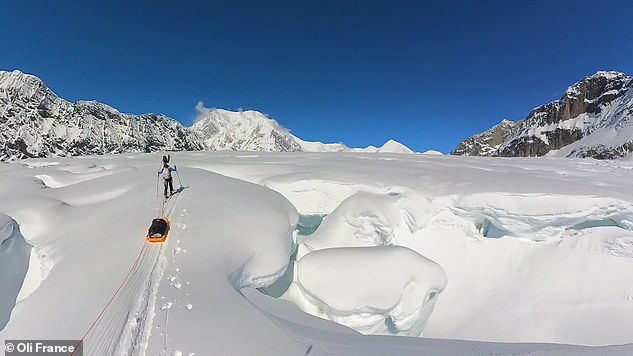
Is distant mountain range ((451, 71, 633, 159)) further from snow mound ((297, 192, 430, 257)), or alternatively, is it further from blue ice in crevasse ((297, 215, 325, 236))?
blue ice in crevasse ((297, 215, 325, 236))

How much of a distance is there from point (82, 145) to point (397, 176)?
18401 cm

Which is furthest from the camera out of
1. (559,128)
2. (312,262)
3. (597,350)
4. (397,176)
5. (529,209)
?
(559,128)

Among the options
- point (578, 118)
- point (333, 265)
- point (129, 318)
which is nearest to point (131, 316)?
point (129, 318)

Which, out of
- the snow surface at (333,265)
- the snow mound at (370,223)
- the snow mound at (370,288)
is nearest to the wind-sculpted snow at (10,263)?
the snow surface at (333,265)

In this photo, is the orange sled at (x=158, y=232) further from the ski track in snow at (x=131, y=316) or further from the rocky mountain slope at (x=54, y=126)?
the rocky mountain slope at (x=54, y=126)

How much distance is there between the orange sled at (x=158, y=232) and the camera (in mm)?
8773

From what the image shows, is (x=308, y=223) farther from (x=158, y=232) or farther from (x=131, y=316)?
(x=131, y=316)

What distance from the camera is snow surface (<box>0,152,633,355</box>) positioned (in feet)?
19.5

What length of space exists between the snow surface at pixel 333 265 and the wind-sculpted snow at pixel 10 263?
68 millimetres

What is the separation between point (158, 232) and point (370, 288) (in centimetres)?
579

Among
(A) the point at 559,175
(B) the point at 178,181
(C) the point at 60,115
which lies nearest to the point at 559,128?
(A) the point at 559,175

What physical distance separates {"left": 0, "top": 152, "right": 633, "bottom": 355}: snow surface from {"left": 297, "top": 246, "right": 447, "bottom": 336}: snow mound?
0.04 m

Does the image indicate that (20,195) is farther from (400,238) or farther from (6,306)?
(400,238)

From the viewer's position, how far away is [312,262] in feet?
33.7
